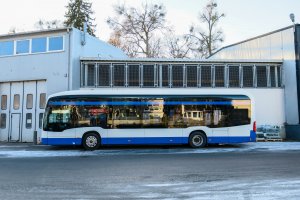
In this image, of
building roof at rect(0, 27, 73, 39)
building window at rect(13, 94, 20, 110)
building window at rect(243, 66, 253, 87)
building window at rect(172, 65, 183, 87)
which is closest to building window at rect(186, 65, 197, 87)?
building window at rect(172, 65, 183, 87)

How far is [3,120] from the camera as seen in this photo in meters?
25.7

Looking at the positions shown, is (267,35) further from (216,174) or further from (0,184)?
(0,184)

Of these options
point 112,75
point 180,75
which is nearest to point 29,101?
point 112,75

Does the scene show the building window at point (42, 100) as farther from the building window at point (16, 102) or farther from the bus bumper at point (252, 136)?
the bus bumper at point (252, 136)

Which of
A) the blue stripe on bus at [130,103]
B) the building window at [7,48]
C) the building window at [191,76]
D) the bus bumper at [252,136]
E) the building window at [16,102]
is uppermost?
the building window at [7,48]

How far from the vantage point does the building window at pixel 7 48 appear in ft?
84.4

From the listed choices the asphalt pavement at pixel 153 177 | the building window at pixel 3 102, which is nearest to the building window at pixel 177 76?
the asphalt pavement at pixel 153 177

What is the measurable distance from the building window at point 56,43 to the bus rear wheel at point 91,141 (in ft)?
26.2

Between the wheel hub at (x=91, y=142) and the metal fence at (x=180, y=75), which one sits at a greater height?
the metal fence at (x=180, y=75)

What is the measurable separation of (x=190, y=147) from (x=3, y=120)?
1362cm

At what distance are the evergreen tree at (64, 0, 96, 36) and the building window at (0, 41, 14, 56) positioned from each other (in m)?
30.8

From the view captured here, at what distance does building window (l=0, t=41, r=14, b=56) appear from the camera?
84.4 ft

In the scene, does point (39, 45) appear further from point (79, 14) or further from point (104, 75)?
point (79, 14)

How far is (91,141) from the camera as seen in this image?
18734 mm
